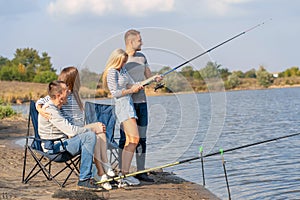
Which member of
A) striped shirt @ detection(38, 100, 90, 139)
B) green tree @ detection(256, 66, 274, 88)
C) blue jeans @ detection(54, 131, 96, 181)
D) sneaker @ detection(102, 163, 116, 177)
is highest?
green tree @ detection(256, 66, 274, 88)

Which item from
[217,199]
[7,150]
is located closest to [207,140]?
[7,150]

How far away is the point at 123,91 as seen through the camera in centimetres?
598

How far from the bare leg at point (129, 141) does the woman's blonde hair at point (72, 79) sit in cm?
54

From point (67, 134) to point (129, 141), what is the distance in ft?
2.39

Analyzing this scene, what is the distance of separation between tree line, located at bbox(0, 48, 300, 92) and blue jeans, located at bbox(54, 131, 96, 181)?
658mm

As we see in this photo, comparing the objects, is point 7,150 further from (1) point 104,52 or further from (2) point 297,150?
(2) point 297,150

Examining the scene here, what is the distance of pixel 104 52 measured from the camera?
600 centimetres

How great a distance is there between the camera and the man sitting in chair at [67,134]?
5711 millimetres

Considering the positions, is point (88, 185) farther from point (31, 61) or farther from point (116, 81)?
point (31, 61)

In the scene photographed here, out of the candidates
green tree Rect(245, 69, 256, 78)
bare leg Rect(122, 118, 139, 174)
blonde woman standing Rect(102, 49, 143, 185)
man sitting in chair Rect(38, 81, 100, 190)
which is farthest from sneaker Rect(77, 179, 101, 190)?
green tree Rect(245, 69, 256, 78)

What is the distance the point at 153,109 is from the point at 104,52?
1.59m

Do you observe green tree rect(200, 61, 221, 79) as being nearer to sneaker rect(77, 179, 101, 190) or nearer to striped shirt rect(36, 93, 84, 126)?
striped shirt rect(36, 93, 84, 126)

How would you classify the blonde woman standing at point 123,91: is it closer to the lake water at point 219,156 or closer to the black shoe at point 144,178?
the black shoe at point 144,178

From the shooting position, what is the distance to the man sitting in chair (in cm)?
571
